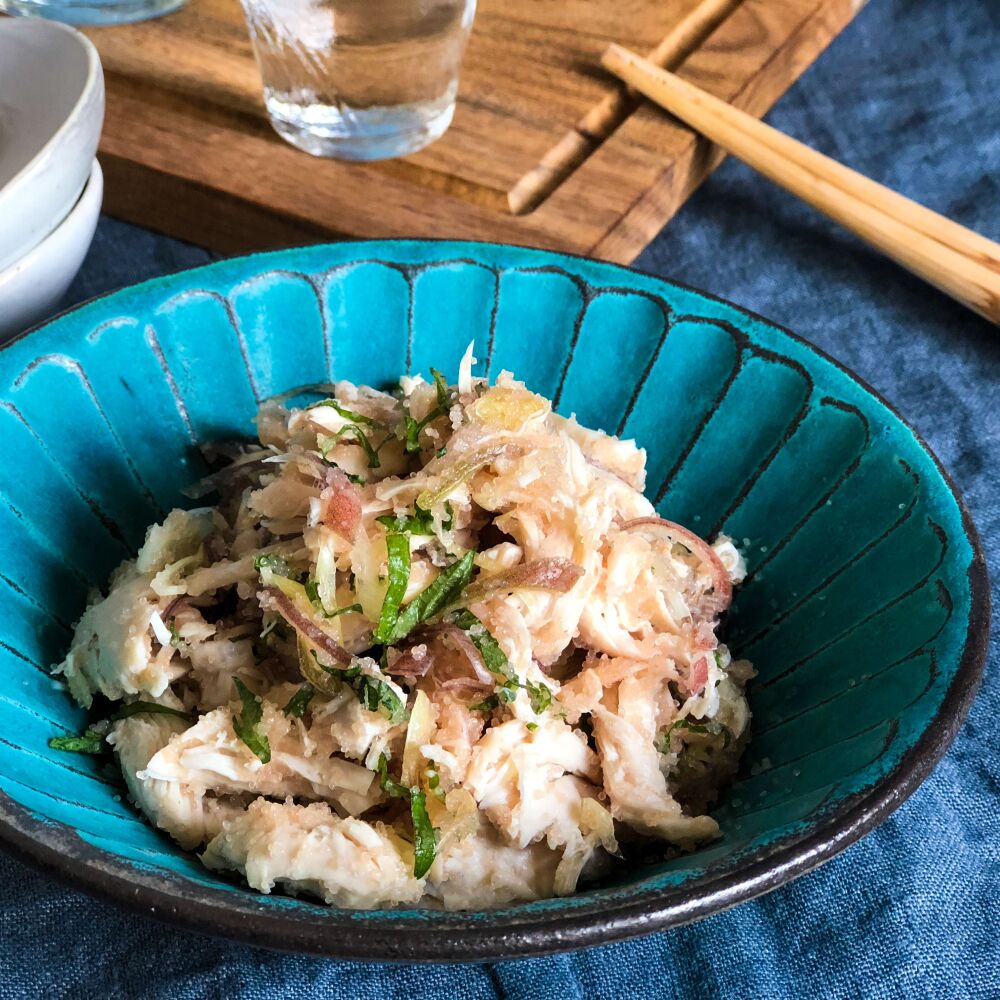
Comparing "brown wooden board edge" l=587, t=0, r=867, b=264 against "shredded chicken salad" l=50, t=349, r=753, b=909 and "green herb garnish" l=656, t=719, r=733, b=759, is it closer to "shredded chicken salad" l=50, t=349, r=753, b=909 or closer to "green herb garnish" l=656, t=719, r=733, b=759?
"shredded chicken salad" l=50, t=349, r=753, b=909

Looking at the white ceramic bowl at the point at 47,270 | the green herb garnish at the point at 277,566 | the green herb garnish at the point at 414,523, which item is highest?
the green herb garnish at the point at 414,523

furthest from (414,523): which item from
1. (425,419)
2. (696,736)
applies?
(696,736)

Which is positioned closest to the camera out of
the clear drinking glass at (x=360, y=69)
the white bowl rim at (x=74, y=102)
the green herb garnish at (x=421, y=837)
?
the green herb garnish at (x=421, y=837)

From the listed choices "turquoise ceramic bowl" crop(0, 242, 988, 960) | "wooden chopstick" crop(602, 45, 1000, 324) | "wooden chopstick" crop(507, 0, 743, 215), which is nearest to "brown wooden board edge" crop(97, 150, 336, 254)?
"wooden chopstick" crop(507, 0, 743, 215)

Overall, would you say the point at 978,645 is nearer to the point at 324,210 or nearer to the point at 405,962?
the point at 405,962

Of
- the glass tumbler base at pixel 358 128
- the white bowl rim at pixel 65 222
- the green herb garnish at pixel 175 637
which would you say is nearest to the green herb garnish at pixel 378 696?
the green herb garnish at pixel 175 637

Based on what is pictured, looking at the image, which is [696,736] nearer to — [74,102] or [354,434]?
[354,434]

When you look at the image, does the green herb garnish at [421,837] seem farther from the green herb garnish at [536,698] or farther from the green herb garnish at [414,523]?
the green herb garnish at [414,523]
